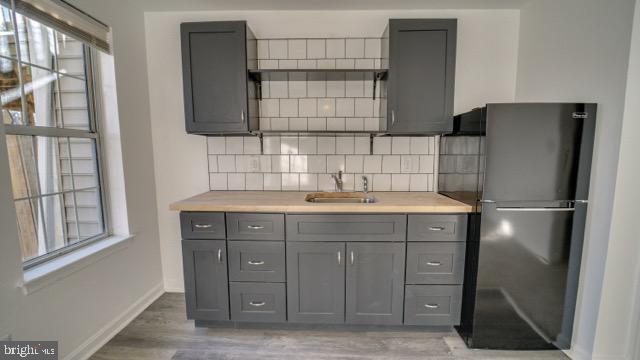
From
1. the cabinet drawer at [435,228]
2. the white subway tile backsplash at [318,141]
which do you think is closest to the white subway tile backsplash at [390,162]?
the white subway tile backsplash at [318,141]

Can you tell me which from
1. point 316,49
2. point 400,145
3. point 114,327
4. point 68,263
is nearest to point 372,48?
point 316,49

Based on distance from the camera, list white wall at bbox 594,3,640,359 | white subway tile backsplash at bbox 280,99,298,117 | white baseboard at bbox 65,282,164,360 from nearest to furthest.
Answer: white wall at bbox 594,3,640,359, white baseboard at bbox 65,282,164,360, white subway tile backsplash at bbox 280,99,298,117

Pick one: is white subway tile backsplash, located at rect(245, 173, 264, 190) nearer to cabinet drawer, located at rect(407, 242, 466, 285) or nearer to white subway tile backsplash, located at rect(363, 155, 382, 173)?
white subway tile backsplash, located at rect(363, 155, 382, 173)

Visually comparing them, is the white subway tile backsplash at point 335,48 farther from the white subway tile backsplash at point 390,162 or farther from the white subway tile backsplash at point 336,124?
the white subway tile backsplash at point 390,162

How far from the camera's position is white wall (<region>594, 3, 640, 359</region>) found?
1341mm

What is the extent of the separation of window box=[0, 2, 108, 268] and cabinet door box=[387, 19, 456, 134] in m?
2.13

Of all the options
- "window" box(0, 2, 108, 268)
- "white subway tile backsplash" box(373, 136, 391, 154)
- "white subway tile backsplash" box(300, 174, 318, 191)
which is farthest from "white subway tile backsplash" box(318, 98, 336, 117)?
"window" box(0, 2, 108, 268)

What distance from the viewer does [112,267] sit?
1.84m

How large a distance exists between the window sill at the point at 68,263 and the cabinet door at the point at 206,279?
1.69 ft

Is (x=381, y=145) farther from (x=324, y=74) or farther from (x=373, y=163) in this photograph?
(x=324, y=74)

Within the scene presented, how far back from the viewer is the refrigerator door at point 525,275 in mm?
1573

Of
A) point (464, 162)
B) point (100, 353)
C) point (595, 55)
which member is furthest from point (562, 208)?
point (100, 353)

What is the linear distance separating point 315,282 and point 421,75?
1661 mm

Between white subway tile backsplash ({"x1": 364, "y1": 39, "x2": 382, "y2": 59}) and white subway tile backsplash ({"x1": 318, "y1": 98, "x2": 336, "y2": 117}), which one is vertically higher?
white subway tile backsplash ({"x1": 364, "y1": 39, "x2": 382, "y2": 59})
